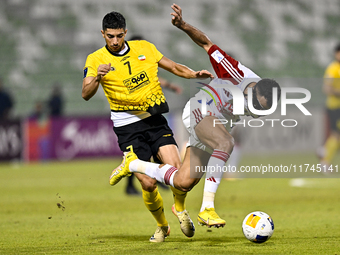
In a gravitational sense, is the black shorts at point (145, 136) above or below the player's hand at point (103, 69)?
below

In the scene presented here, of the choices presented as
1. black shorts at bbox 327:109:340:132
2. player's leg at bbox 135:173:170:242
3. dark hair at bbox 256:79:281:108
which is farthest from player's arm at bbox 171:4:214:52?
black shorts at bbox 327:109:340:132

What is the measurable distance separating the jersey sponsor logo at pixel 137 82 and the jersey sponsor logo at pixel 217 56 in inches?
28.5

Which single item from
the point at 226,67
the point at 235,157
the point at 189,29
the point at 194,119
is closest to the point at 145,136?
the point at 194,119

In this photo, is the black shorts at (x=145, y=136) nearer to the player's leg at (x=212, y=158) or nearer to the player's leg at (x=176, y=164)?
the player's leg at (x=176, y=164)

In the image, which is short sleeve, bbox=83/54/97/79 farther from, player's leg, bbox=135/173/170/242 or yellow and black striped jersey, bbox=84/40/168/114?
player's leg, bbox=135/173/170/242

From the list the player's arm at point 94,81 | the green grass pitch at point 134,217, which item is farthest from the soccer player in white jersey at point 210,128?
the player's arm at point 94,81

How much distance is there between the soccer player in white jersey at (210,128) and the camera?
5.22 m

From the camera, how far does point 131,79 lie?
557cm

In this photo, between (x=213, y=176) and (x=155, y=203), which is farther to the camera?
(x=155, y=203)

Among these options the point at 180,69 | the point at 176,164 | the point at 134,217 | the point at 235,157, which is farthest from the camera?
the point at 235,157

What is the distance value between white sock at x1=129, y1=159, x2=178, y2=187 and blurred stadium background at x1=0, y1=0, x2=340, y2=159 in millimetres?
11967

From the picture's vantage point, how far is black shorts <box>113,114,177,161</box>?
5641 mm

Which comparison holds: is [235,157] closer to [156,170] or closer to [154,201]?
[154,201]

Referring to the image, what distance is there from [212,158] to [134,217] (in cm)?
255
